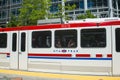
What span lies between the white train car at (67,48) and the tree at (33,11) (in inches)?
A: 748

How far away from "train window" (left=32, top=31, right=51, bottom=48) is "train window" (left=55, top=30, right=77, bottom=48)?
44 cm

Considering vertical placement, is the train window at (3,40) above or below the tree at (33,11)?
below

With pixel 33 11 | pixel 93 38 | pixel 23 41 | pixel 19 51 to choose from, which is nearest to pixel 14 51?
pixel 19 51

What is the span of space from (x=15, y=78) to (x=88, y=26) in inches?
161

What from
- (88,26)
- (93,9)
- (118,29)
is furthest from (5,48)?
(93,9)

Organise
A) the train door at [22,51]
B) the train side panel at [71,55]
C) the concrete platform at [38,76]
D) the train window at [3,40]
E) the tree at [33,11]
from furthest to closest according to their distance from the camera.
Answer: the tree at [33,11], the train window at [3,40], the train door at [22,51], the train side panel at [71,55], the concrete platform at [38,76]

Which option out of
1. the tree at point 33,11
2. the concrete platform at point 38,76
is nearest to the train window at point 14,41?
the concrete platform at point 38,76

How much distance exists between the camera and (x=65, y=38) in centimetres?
1309

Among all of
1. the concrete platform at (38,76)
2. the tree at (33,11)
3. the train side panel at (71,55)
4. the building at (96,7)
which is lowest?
the concrete platform at (38,76)

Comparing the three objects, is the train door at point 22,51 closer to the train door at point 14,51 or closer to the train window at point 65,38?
→ the train door at point 14,51

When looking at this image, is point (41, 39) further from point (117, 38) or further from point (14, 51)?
point (117, 38)

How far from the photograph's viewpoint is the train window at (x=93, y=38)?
12195mm

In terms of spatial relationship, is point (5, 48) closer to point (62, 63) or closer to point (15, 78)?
point (15, 78)

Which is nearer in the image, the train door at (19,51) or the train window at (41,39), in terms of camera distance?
the train window at (41,39)
